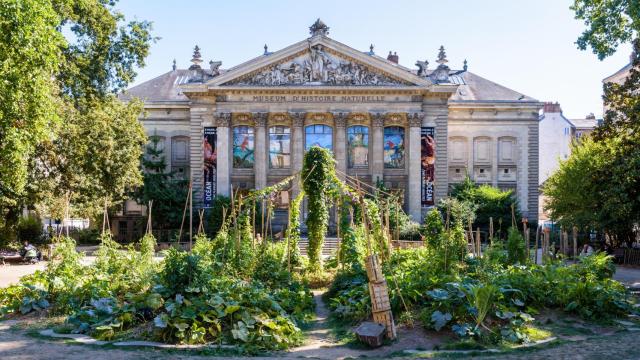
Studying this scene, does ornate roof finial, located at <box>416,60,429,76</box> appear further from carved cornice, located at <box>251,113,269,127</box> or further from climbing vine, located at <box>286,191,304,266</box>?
climbing vine, located at <box>286,191,304,266</box>

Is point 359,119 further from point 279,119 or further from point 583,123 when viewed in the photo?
point 583,123

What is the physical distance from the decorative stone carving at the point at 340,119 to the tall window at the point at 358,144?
3.89 feet

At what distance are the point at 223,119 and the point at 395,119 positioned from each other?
1265 cm

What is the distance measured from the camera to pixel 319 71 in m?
46.1

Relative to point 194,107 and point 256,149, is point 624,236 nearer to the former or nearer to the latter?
point 256,149

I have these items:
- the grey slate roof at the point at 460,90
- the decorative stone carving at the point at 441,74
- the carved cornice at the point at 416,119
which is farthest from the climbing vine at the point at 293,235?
the grey slate roof at the point at 460,90

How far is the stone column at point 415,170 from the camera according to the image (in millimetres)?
46938

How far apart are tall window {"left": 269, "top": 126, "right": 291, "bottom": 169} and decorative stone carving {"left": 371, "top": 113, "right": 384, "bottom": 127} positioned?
6317 mm

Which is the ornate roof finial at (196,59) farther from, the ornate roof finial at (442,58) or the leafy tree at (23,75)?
the leafy tree at (23,75)

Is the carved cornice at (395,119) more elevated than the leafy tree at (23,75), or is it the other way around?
the carved cornice at (395,119)

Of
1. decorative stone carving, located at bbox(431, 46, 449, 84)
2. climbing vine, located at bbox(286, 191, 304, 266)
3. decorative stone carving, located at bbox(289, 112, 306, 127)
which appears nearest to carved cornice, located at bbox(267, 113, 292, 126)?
decorative stone carving, located at bbox(289, 112, 306, 127)

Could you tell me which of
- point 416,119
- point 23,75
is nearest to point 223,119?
point 416,119

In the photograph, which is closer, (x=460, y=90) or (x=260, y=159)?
(x=260, y=159)

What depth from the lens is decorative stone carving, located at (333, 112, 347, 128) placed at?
153 ft
